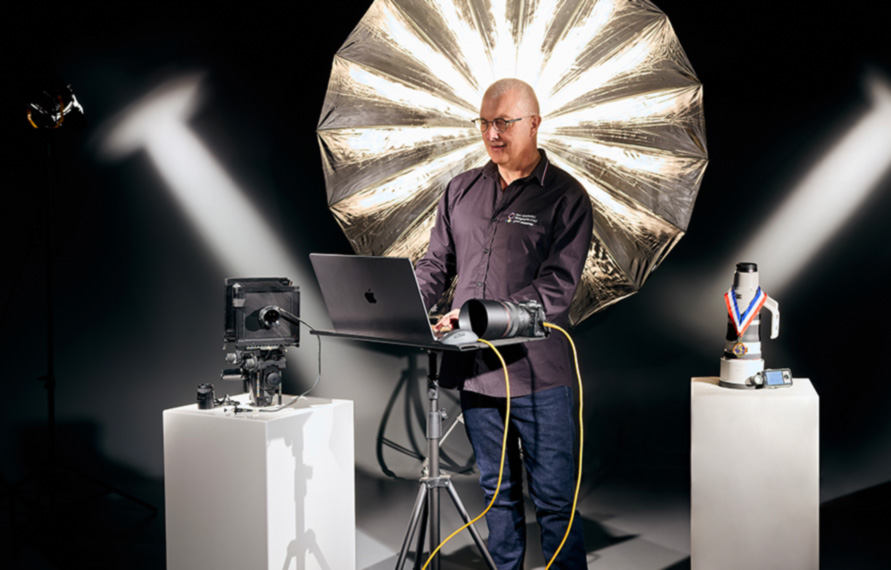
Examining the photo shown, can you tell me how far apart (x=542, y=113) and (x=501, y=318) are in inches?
49.7

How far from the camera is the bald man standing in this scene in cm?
242

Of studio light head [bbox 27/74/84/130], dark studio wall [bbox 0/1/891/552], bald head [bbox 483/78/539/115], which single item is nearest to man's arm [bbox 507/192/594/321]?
bald head [bbox 483/78/539/115]

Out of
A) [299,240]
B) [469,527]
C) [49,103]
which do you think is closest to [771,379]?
Answer: [469,527]

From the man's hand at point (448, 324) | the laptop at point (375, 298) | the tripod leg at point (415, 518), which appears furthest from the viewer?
the tripod leg at point (415, 518)

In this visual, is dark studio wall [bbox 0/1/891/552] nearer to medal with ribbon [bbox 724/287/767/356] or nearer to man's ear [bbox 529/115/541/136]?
medal with ribbon [bbox 724/287/767/356]

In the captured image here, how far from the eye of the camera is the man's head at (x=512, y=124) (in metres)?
2.54

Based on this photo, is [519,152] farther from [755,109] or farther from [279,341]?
[755,109]

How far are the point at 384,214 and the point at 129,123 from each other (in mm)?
1618

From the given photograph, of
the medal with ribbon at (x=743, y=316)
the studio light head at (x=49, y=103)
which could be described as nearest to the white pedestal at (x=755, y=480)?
the medal with ribbon at (x=743, y=316)

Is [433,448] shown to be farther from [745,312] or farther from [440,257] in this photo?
[745,312]

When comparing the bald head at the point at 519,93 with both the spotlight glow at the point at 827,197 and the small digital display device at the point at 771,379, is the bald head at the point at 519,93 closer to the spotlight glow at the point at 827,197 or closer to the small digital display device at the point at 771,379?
the small digital display device at the point at 771,379

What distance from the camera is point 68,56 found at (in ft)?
12.7

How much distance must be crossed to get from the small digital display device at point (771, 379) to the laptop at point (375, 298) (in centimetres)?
129

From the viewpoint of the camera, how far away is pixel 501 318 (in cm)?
188
